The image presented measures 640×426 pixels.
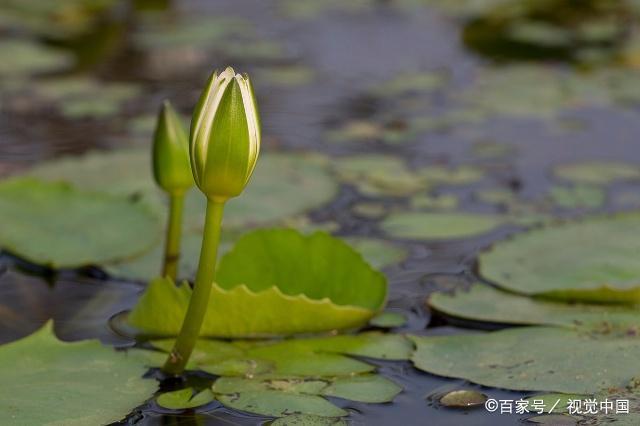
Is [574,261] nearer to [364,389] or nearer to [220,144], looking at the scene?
[364,389]

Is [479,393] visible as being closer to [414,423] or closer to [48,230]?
[414,423]

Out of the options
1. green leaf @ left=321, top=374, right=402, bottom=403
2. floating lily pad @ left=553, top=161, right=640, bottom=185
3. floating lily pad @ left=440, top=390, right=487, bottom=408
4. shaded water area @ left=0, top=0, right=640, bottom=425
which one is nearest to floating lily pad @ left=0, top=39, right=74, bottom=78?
shaded water area @ left=0, top=0, right=640, bottom=425

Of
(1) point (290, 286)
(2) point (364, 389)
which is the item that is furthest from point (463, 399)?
(1) point (290, 286)

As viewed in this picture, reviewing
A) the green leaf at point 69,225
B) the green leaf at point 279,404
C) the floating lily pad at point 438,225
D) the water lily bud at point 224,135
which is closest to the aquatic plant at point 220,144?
the water lily bud at point 224,135

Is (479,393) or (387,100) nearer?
(479,393)

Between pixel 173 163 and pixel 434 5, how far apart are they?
11.8ft

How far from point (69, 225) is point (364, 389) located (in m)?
0.95

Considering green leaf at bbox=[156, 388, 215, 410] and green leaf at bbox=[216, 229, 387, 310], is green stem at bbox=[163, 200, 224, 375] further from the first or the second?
green leaf at bbox=[216, 229, 387, 310]

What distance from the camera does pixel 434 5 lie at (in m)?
5.37

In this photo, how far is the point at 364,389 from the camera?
1754mm

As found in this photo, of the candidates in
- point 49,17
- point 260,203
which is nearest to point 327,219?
point 260,203

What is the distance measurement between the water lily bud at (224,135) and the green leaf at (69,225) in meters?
0.80

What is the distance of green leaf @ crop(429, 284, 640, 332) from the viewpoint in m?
1.92

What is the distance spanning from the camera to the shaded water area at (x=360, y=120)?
6.89ft
